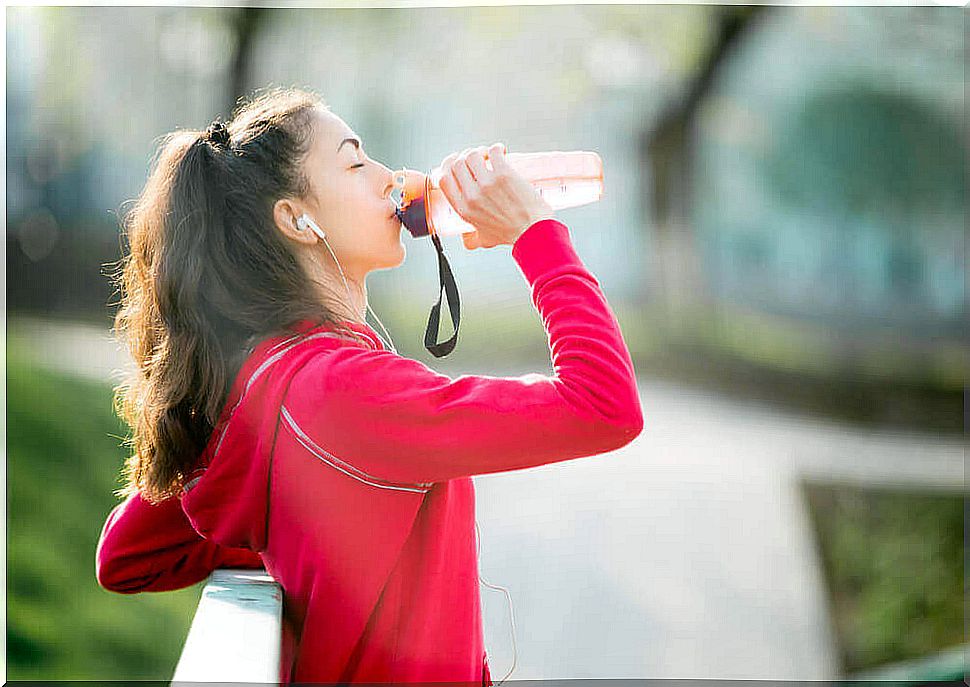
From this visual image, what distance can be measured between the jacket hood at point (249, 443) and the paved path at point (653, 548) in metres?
0.91

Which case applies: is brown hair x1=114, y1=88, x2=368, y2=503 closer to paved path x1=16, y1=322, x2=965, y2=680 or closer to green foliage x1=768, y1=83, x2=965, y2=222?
paved path x1=16, y1=322, x2=965, y2=680

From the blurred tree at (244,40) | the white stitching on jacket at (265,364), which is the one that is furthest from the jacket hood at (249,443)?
the blurred tree at (244,40)

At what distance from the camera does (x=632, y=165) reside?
1.71 metres

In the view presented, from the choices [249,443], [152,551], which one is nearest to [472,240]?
[249,443]

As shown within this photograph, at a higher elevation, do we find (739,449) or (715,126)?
(715,126)

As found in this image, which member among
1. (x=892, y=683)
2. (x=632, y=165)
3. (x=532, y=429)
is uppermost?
(x=632, y=165)

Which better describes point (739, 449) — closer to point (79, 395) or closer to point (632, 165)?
point (632, 165)

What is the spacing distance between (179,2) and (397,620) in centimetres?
114

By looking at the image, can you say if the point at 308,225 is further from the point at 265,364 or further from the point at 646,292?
the point at 646,292

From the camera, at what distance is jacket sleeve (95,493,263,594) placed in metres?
0.96

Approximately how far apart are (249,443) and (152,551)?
229 mm

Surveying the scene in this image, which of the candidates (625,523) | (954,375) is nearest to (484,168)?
(625,523)

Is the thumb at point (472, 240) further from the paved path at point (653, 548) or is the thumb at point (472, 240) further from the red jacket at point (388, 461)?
the paved path at point (653, 548)

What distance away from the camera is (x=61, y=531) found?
64.7 inches
